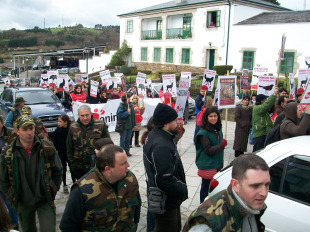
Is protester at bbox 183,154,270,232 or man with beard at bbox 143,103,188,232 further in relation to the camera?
man with beard at bbox 143,103,188,232

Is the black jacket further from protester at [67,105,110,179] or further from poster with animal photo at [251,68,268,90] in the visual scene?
poster with animal photo at [251,68,268,90]

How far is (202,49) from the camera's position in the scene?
98.8 feet

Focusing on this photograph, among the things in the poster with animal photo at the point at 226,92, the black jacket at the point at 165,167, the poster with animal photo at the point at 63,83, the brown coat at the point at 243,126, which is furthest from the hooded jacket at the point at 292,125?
the poster with animal photo at the point at 63,83

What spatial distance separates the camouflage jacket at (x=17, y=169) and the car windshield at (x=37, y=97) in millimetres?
7929

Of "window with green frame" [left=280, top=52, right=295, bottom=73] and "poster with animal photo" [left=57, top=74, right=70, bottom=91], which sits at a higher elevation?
"window with green frame" [left=280, top=52, right=295, bottom=73]

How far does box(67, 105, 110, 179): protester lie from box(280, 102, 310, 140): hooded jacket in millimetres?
2914

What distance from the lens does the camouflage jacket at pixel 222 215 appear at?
1857 millimetres

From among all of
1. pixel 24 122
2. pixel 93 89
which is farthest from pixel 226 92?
pixel 93 89

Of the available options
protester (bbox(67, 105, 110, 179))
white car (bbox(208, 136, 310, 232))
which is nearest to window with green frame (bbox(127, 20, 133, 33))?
protester (bbox(67, 105, 110, 179))

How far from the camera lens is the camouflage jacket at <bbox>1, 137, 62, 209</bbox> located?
352 centimetres

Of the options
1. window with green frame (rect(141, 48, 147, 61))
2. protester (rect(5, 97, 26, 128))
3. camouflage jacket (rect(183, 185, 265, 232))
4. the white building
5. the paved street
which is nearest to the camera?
camouflage jacket (rect(183, 185, 265, 232))

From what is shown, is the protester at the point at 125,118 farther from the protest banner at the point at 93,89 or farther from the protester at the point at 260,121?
the protest banner at the point at 93,89

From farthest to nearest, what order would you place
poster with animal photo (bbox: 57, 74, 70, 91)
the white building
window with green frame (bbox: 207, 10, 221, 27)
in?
window with green frame (bbox: 207, 10, 221, 27) → the white building → poster with animal photo (bbox: 57, 74, 70, 91)

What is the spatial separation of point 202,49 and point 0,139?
90.6ft
